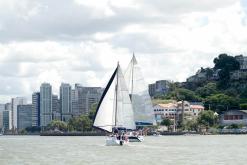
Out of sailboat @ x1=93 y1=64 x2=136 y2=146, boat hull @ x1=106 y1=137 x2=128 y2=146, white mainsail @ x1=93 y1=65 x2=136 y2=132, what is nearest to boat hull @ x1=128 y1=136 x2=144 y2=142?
sailboat @ x1=93 y1=64 x2=136 y2=146

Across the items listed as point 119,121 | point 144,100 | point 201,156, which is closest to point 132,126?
point 119,121

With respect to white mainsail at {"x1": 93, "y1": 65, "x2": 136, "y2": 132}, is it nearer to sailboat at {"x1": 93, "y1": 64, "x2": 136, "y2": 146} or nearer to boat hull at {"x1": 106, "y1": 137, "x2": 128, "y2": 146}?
sailboat at {"x1": 93, "y1": 64, "x2": 136, "y2": 146}

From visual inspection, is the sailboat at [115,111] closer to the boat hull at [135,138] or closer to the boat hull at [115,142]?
the boat hull at [115,142]

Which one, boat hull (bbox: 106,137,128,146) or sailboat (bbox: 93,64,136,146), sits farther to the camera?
boat hull (bbox: 106,137,128,146)

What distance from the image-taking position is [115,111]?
94.1 m

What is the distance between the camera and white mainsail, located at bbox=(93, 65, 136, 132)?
92.6 metres

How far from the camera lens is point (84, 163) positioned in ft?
205

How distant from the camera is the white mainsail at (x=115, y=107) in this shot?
9256 centimetres

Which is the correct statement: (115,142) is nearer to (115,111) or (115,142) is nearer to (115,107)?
(115,111)

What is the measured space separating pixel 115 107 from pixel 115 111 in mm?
597

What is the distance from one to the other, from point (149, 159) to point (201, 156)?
6.83 metres

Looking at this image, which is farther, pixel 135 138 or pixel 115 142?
pixel 135 138

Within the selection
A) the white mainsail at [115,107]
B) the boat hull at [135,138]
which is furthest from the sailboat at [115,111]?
the boat hull at [135,138]

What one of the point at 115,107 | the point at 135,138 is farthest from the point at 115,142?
the point at 135,138
